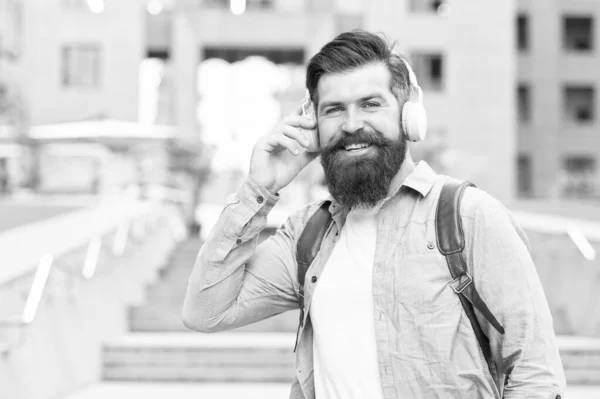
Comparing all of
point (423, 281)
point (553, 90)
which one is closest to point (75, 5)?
point (553, 90)

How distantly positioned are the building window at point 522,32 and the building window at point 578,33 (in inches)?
76.8

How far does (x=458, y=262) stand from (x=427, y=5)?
31724mm

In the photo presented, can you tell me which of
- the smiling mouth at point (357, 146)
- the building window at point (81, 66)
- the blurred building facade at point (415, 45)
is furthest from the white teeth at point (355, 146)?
the building window at point (81, 66)

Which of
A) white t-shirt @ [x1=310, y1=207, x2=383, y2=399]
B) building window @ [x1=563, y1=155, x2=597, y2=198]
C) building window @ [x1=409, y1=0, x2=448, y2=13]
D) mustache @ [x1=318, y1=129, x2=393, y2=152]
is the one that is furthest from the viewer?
building window @ [x1=563, y1=155, x2=597, y2=198]

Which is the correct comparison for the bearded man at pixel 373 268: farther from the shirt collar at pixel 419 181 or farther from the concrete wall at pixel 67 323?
the concrete wall at pixel 67 323

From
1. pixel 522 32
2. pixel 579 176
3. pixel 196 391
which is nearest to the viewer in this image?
pixel 196 391

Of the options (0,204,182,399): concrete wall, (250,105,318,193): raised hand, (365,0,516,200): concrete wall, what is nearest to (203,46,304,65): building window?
(365,0,516,200): concrete wall

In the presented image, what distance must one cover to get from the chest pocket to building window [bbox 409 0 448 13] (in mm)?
30976

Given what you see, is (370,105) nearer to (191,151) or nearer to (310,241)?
(310,241)

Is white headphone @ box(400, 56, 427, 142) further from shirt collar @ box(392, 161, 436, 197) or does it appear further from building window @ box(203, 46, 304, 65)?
building window @ box(203, 46, 304, 65)

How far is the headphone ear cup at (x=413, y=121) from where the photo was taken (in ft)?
8.04

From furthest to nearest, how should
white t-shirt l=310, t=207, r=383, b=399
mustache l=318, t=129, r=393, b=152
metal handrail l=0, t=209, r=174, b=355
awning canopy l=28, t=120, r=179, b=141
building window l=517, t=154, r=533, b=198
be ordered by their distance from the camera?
building window l=517, t=154, r=533, b=198
awning canopy l=28, t=120, r=179, b=141
metal handrail l=0, t=209, r=174, b=355
mustache l=318, t=129, r=393, b=152
white t-shirt l=310, t=207, r=383, b=399

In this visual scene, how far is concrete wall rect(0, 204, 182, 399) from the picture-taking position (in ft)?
20.3

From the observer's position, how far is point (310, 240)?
102 inches
